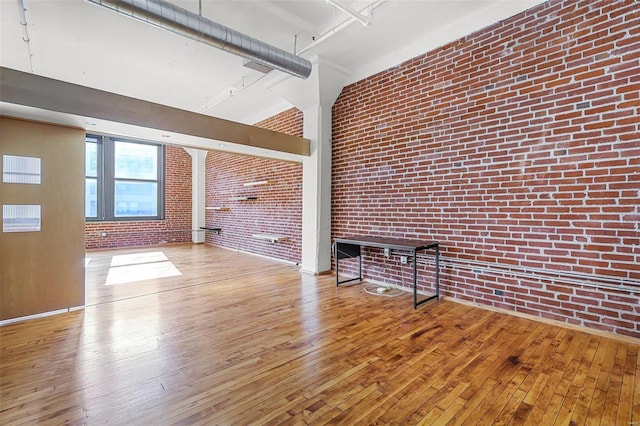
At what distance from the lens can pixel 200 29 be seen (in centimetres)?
310

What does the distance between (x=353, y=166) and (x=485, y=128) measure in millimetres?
2093

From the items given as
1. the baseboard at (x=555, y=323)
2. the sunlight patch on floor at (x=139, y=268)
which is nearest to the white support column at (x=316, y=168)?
the baseboard at (x=555, y=323)

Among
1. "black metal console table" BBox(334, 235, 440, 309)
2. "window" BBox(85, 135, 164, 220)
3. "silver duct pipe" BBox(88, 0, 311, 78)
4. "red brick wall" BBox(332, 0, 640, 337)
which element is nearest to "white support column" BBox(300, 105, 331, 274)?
"black metal console table" BBox(334, 235, 440, 309)

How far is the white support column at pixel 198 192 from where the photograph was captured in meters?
9.55

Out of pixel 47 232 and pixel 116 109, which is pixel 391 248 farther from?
pixel 47 232

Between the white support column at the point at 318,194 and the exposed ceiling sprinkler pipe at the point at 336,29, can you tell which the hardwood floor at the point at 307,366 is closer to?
the white support column at the point at 318,194

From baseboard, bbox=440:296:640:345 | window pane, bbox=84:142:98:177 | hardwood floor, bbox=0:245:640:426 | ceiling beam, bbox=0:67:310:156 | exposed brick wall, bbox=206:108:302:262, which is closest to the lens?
hardwood floor, bbox=0:245:640:426

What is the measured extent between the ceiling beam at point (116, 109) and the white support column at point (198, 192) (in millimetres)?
5584

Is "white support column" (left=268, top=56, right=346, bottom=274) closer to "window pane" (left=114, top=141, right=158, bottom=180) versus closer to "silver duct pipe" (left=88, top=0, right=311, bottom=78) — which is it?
"silver duct pipe" (left=88, top=0, right=311, bottom=78)

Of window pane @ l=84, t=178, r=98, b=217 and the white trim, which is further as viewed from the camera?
window pane @ l=84, t=178, r=98, b=217

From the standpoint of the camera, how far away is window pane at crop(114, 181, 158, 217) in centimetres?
837

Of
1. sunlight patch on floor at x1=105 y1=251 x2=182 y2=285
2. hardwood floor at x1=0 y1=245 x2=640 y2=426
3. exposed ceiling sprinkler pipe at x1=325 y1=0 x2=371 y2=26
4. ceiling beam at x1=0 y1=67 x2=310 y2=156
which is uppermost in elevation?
exposed ceiling sprinkler pipe at x1=325 y1=0 x2=371 y2=26

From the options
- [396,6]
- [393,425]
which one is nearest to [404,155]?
[396,6]

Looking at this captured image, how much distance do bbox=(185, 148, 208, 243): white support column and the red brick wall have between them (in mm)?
6934
